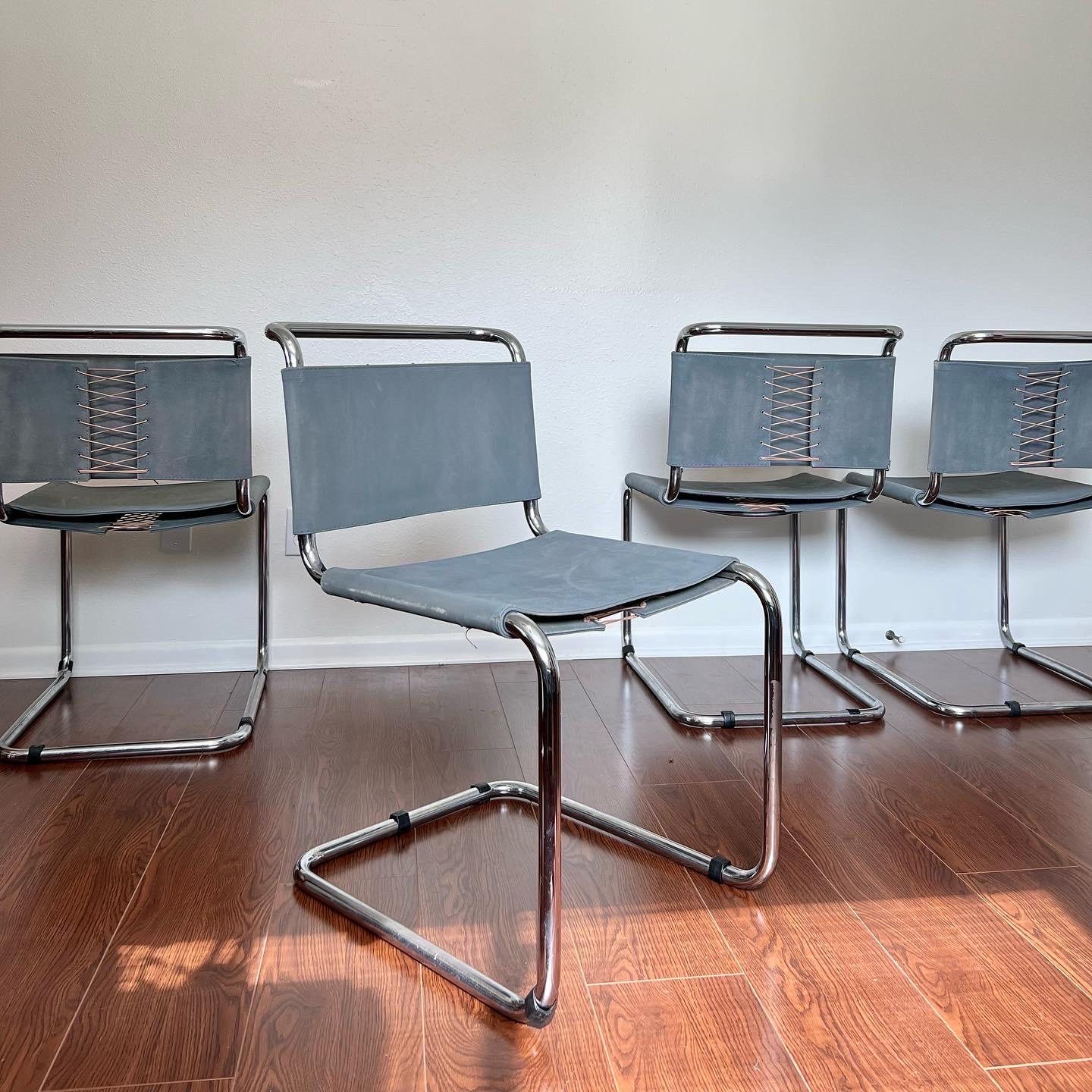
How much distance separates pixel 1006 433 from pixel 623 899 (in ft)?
4.38

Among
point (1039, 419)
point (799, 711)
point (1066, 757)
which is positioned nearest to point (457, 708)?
point (799, 711)

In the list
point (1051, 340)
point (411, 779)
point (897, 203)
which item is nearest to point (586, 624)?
point (411, 779)

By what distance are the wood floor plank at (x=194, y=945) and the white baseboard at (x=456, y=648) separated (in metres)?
0.68

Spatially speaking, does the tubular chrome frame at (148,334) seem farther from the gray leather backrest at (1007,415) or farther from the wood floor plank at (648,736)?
the gray leather backrest at (1007,415)

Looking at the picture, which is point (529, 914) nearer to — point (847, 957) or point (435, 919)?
point (435, 919)

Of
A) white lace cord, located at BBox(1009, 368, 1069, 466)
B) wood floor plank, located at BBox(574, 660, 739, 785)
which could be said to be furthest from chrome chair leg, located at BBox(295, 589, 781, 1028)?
white lace cord, located at BBox(1009, 368, 1069, 466)

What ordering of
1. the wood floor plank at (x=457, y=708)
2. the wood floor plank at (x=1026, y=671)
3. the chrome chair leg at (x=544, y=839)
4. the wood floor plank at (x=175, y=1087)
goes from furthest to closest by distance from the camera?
the wood floor plank at (x=1026, y=671) < the wood floor plank at (x=457, y=708) < the chrome chair leg at (x=544, y=839) < the wood floor plank at (x=175, y=1087)

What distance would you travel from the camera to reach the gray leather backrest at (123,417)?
1937 mm

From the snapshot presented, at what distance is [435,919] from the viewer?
4.60ft

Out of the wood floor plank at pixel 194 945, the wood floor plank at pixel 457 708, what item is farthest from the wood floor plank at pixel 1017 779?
the wood floor plank at pixel 194 945

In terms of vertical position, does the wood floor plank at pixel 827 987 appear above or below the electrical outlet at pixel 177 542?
below

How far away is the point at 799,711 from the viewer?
A: 229 centimetres

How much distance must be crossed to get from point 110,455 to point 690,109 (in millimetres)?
1606

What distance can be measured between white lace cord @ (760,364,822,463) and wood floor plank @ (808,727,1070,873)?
1.89 ft
